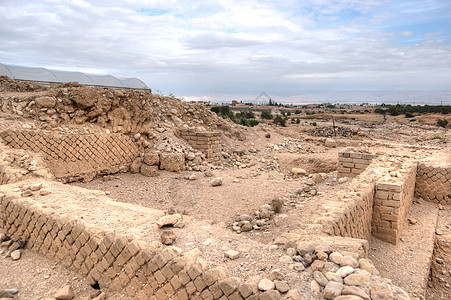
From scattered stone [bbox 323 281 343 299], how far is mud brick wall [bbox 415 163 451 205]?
555 centimetres

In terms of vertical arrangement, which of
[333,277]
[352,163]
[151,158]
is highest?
[352,163]

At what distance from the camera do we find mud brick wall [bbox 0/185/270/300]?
97.2 inches

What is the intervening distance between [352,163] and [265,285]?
5.89 meters

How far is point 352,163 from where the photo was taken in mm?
7352

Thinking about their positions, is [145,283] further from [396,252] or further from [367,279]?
[396,252]

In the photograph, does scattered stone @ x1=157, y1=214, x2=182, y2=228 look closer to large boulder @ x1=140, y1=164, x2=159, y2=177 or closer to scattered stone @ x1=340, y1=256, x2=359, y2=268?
scattered stone @ x1=340, y1=256, x2=359, y2=268

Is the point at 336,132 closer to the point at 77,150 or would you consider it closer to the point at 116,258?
the point at 77,150

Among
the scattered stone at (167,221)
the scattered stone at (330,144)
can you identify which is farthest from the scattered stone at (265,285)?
the scattered stone at (330,144)

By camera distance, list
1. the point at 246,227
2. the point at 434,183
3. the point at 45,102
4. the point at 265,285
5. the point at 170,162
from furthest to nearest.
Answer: the point at 170,162, the point at 45,102, the point at 434,183, the point at 246,227, the point at 265,285

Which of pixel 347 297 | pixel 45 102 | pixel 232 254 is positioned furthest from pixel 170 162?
pixel 347 297

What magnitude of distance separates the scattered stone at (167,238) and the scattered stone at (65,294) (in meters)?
1.08

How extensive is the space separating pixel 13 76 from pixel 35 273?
349 inches

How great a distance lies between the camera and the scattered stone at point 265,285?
2246 mm

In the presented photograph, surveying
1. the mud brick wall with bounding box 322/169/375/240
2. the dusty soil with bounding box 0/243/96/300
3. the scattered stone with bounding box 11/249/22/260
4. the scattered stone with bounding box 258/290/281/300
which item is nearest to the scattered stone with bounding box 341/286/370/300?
the scattered stone with bounding box 258/290/281/300
